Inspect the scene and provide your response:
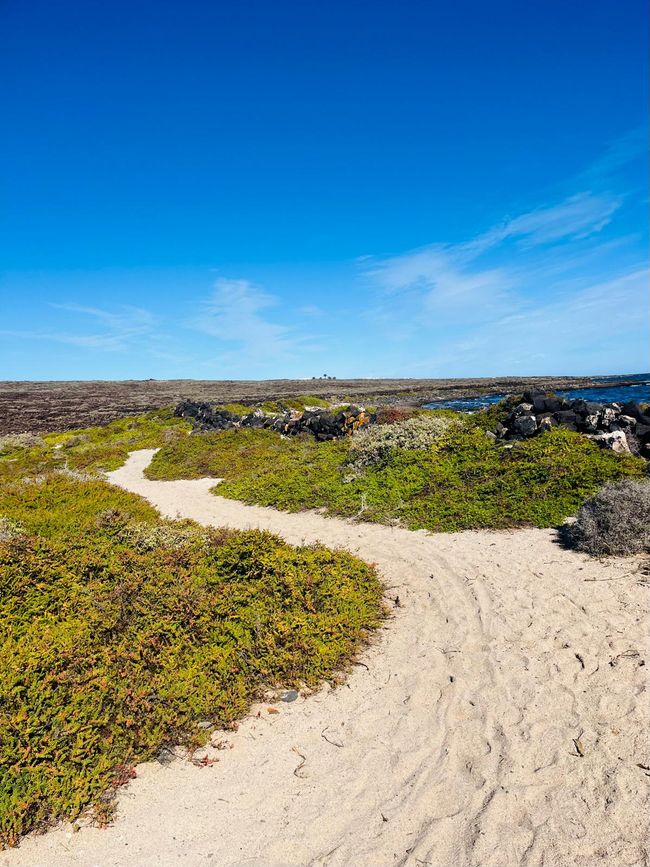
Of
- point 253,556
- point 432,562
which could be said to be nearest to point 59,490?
point 253,556

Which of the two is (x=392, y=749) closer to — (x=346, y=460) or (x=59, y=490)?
(x=59, y=490)

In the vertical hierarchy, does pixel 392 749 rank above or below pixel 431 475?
below

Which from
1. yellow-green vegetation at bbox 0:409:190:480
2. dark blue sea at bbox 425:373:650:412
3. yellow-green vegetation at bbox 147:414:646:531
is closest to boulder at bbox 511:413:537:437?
yellow-green vegetation at bbox 147:414:646:531

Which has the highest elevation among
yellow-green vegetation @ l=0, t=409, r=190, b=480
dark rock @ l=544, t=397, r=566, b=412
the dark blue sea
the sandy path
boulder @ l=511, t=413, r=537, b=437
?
dark rock @ l=544, t=397, r=566, b=412

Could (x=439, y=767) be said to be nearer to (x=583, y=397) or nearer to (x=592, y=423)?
(x=592, y=423)

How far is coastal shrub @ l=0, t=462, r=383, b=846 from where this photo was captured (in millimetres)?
4266

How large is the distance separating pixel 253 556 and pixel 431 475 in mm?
8316

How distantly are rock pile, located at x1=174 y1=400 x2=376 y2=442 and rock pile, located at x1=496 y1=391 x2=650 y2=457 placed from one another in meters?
7.80

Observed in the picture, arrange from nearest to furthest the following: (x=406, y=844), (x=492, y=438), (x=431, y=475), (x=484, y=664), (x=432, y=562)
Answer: (x=406, y=844), (x=484, y=664), (x=432, y=562), (x=431, y=475), (x=492, y=438)

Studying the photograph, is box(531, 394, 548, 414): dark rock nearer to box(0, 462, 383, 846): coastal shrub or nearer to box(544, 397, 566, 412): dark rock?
box(544, 397, 566, 412): dark rock

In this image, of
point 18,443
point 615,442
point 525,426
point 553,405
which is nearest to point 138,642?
point 615,442

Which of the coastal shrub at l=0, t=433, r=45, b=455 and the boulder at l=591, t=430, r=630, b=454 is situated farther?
the coastal shrub at l=0, t=433, r=45, b=455

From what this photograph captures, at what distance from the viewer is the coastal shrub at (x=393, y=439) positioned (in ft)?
55.4

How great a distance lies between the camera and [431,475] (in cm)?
1466
